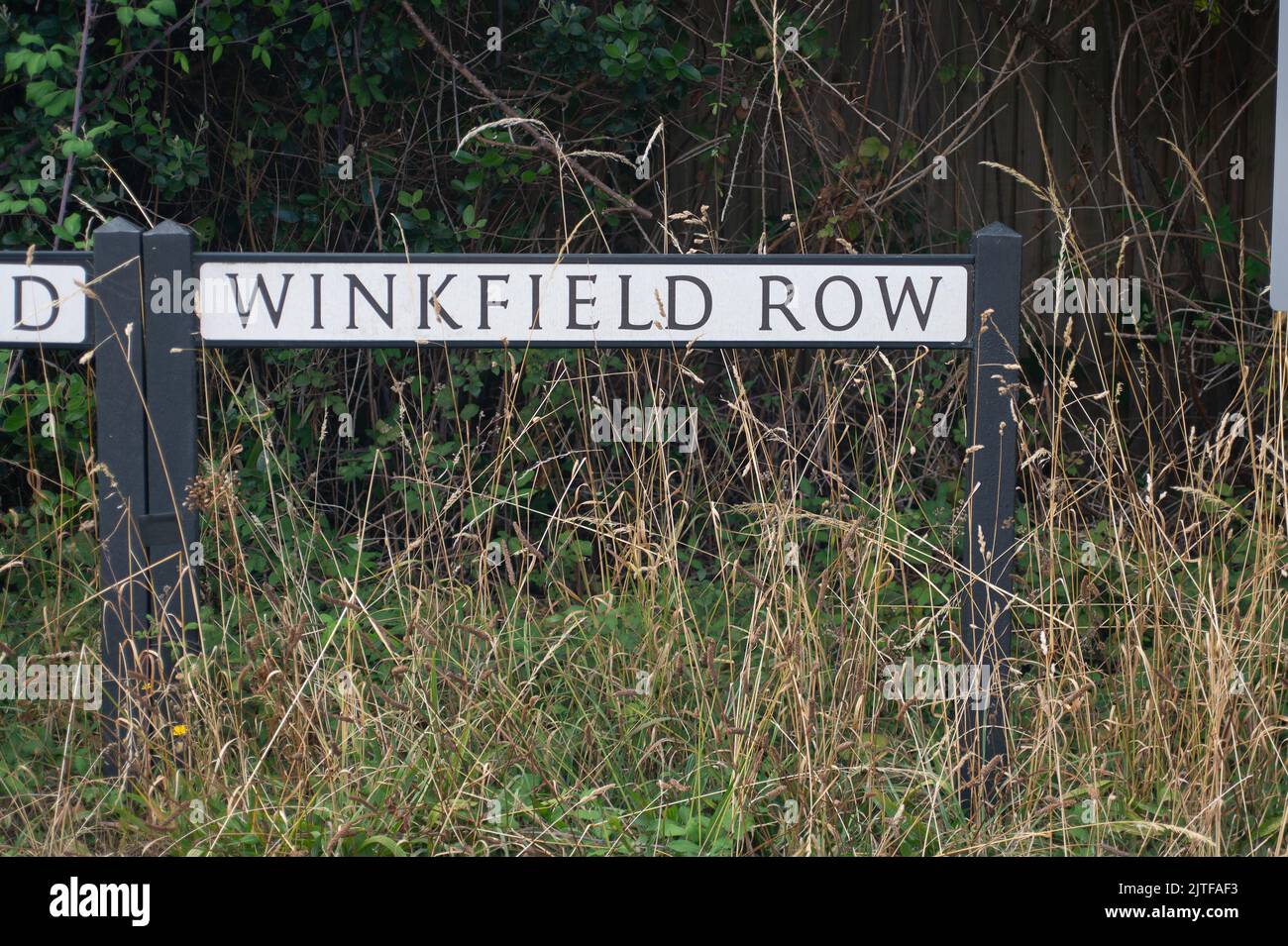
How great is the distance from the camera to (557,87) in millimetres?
4461

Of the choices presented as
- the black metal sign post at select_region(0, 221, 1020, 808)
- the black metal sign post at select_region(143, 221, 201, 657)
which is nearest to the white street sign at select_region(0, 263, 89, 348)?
the black metal sign post at select_region(0, 221, 1020, 808)

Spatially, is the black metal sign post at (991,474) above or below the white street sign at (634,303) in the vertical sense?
below

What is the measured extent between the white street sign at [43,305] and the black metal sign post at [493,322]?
0.09 ft

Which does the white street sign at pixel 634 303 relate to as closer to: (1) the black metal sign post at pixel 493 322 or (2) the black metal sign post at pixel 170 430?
(1) the black metal sign post at pixel 493 322

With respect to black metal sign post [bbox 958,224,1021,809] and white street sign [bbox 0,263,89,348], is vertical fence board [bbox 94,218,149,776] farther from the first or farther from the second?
black metal sign post [bbox 958,224,1021,809]

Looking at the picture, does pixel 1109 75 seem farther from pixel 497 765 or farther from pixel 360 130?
pixel 497 765

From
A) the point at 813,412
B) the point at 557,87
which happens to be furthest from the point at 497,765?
the point at 557,87

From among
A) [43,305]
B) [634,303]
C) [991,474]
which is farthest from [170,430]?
[991,474]

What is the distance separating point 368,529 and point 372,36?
66.5 inches

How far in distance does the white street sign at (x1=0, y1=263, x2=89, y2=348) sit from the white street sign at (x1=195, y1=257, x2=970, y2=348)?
32 centimetres

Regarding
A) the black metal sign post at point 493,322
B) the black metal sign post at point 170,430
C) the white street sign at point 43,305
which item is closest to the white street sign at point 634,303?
the black metal sign post at point 493,322

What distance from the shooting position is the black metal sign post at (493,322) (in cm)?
263

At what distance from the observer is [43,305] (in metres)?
2.64

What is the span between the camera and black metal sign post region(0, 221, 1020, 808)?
→ 104 inches
